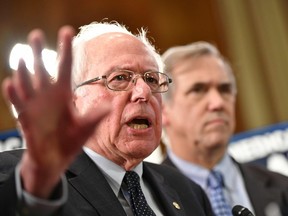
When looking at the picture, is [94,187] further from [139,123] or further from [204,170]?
[204,170]

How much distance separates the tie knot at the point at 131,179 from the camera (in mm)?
2033

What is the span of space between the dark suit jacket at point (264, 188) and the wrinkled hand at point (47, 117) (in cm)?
211

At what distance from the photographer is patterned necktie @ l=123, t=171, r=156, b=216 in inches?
76.3

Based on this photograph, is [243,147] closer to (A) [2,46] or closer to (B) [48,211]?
(A) [2,46]

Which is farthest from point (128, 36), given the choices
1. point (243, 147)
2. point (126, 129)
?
point (243, 147)

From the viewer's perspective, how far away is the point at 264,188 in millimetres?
3271

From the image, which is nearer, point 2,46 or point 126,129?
point 126,129

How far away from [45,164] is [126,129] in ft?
2.60

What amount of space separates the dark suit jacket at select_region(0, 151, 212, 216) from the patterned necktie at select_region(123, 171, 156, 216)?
0.31 ft

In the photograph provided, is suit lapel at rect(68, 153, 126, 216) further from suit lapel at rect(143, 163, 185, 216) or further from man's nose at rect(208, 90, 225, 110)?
man's nose at rect(208, 90, 225, 110)

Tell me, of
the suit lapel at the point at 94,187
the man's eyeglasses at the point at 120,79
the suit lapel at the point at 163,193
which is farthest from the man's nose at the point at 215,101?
the suit lapel at the point at 94,187

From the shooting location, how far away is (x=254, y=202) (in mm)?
3207

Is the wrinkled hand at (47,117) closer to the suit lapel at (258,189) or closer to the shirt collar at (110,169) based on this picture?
the shirt collar at (110,169)

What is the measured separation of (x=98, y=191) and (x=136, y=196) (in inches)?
6.9
